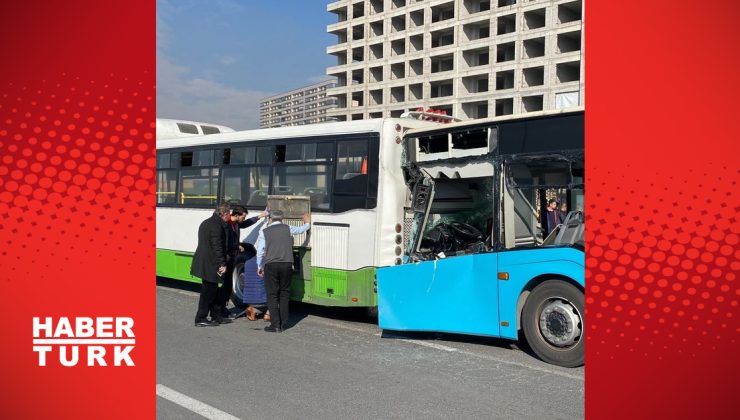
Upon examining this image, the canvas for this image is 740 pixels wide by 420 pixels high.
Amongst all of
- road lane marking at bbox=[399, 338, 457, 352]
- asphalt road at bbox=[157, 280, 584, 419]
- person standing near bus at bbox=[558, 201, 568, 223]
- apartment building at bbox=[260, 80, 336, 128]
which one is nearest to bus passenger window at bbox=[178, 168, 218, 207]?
asphalt road at bbox=[157, 280, 584, 419]

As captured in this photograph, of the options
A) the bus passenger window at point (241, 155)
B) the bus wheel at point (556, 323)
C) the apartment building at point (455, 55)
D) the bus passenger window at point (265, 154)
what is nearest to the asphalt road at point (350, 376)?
the bus wheel at point (556, 323)

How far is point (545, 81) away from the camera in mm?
58719

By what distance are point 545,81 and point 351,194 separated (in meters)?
53.7

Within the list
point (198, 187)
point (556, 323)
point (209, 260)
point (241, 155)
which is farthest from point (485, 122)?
point (198, 187)

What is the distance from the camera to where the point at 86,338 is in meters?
5.37

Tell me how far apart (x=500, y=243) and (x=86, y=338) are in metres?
4.37

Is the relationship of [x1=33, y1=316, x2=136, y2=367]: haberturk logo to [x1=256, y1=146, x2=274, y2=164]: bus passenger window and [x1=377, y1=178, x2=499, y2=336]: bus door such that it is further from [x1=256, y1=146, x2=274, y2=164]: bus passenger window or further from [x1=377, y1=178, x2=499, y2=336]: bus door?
[x1=256, y1=146, x2=274, y2=164]: bus passenger window

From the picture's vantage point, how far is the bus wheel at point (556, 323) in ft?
21.6

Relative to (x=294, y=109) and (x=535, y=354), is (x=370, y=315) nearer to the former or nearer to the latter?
(x=535, y=354)

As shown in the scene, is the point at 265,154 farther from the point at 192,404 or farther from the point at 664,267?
the point at 664,267

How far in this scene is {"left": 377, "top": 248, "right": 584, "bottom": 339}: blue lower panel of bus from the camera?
682 cm

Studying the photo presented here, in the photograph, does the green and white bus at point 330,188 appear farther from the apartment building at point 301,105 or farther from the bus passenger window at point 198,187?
the apartment building at point 301,105

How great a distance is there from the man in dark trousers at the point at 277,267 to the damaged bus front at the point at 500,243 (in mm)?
1459

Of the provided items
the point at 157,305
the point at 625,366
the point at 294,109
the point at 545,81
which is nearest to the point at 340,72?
the point at 545,81
